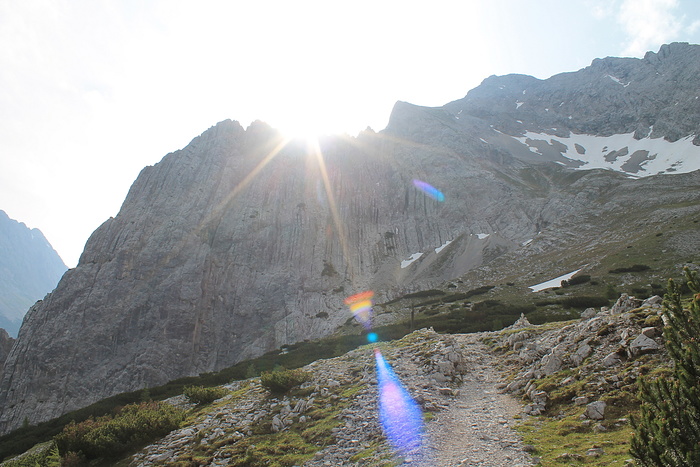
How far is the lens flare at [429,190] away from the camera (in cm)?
10912

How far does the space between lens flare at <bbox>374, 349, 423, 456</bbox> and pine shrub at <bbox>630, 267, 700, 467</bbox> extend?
595cm

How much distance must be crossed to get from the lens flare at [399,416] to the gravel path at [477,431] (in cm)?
48

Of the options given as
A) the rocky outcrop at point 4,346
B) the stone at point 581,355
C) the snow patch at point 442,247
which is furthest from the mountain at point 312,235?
the stone at point 581,355

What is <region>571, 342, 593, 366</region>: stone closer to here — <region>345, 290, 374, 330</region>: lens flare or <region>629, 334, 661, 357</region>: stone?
<region>629, 334, 661, 357</region>: stone

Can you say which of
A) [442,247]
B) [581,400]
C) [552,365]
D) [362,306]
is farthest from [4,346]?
[581,400]

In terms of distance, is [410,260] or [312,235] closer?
[410,260]

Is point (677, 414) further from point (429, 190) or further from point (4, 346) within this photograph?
point (4, 346)

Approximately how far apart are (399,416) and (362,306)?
6462cm

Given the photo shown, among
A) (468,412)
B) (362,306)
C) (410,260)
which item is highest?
(410,260)

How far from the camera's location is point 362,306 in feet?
251

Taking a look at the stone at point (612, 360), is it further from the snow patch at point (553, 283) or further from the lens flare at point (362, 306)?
the lens flare at point (362, 306)

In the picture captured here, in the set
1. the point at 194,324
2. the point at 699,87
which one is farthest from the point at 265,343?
the point at 699,87

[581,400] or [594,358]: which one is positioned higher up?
[594,358]

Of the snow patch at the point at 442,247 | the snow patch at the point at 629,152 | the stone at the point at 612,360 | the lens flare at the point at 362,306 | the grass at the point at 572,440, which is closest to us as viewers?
the grass at the point at 572,440
